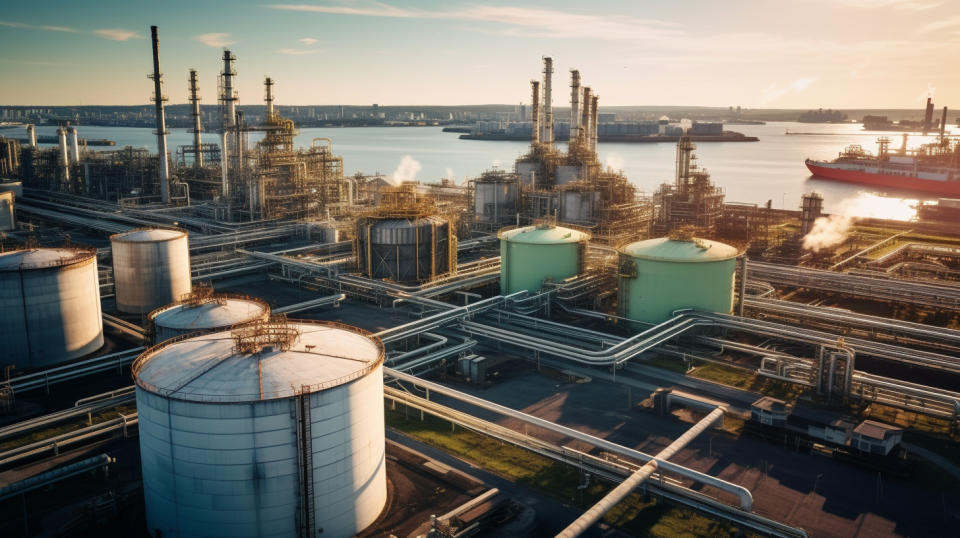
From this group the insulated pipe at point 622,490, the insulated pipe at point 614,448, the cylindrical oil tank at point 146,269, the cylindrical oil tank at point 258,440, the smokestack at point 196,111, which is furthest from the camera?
the smokestack at point 196,111

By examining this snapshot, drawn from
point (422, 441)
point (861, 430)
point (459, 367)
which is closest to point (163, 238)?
point (459, 367)

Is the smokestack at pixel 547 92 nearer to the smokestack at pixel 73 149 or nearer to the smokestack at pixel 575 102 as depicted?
the smokestack at pixel 575 102

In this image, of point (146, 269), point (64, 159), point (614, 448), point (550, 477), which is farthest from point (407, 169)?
point (614, 448)

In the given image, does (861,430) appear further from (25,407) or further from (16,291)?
(16,291)

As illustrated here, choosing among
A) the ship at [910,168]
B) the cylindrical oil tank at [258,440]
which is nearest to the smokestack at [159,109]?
the cylindrical oil tank at [258,440]

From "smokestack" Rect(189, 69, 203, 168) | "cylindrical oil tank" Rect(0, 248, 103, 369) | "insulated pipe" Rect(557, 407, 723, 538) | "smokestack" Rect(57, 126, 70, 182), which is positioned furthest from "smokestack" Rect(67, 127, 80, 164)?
"insulated pipe" Rect(557, 407, 723, 538)
